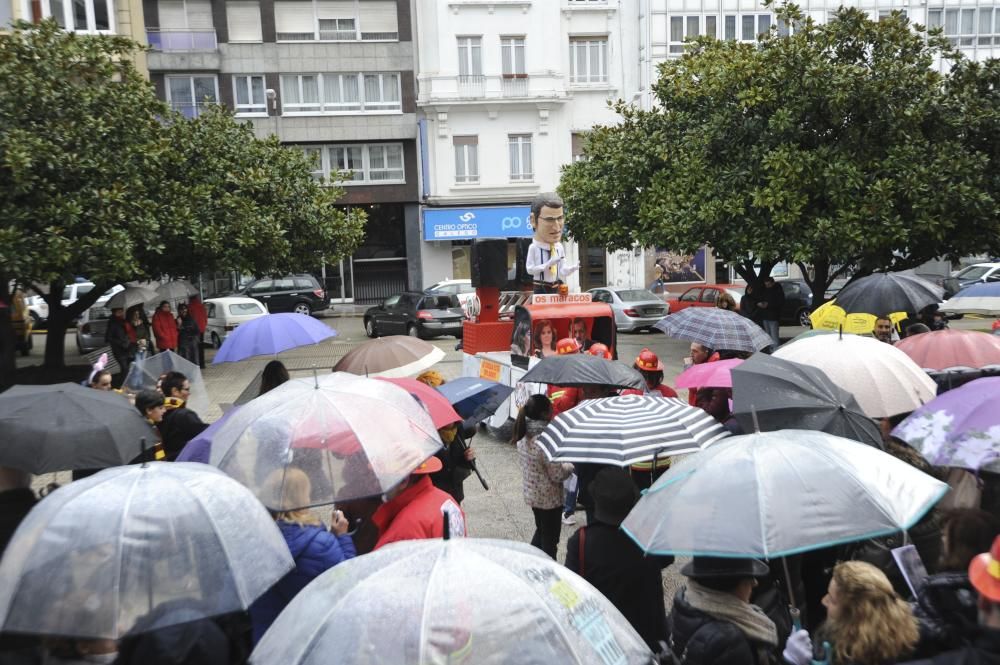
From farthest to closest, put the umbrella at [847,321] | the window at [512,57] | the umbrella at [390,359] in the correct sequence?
the window at [512,57], the umbrella at [847,321], the umbrella at [390,359]

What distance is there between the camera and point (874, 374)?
19.3 ft

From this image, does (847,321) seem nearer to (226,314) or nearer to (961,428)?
(961,428)

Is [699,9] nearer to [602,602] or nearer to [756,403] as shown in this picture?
[756,403]

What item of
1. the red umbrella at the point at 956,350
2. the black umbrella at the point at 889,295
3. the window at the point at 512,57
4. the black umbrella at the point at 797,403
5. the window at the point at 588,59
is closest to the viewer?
the black umbrella at the point at 797,403

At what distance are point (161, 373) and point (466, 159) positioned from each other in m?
26.0

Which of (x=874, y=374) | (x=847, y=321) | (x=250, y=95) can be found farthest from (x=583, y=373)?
(x=250, y=95)

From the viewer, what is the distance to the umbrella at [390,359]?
705cm

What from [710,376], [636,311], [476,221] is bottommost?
[636,311]

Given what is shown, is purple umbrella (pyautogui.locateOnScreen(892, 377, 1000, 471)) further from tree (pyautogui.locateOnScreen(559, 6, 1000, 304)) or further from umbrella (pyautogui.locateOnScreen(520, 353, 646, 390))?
tree (pyautogui.locateOnScreen(559, 6, 1000, 304))

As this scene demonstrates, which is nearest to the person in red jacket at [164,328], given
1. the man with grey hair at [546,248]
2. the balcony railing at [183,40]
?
the man with grey hair at [546,248]

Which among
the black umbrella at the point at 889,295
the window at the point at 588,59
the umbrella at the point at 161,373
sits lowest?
the umbrella at the point at 161,373

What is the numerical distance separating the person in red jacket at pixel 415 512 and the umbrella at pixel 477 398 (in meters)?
1.95

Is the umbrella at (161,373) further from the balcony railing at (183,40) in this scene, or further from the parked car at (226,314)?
the balcony railing at (183,40)

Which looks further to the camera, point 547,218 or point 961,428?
point 547,218
